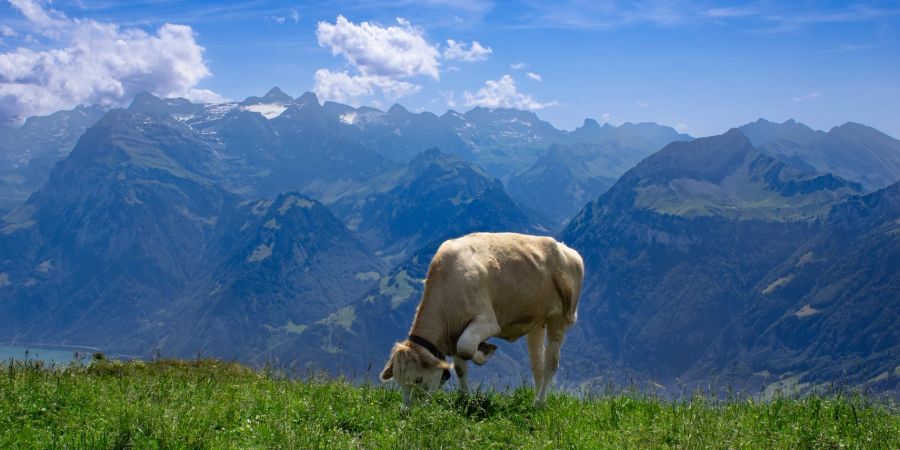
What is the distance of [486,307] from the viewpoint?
46.4ft

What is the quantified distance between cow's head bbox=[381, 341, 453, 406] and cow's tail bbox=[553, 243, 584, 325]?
3.83 meters

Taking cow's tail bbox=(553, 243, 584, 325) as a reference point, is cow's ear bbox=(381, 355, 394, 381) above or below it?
below

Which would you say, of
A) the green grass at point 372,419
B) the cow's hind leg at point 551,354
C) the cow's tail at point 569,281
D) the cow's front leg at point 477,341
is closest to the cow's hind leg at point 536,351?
the cow's hind leg at point 551,354

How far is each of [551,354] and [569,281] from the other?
1.79 metres

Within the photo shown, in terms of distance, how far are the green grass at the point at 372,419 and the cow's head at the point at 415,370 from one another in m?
0.39

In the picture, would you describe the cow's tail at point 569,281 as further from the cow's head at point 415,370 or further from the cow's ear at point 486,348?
the cow's head at point 415,370

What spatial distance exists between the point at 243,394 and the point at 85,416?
111 inches

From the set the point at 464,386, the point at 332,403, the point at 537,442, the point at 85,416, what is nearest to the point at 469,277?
the point at 464,386

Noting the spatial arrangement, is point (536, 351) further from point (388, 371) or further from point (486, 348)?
point (388, 371)

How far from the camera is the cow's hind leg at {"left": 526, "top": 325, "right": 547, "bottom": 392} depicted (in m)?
15.8

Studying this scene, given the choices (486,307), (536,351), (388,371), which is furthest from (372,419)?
(536,351)

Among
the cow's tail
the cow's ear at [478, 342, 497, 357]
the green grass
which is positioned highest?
the cow's tail

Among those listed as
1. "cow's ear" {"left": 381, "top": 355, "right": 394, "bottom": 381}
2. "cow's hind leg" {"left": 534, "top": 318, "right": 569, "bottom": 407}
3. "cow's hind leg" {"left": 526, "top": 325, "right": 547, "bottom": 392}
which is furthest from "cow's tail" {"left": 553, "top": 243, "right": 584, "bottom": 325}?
"cow's ear" {"left": 381, "top": 355, "right": 394, "bottom": 381}

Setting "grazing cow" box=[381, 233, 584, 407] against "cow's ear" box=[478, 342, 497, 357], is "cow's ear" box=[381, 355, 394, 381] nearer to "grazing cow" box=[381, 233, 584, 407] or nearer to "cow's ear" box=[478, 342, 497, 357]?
"grazing cow" box=[381, 233, 584, 407]
